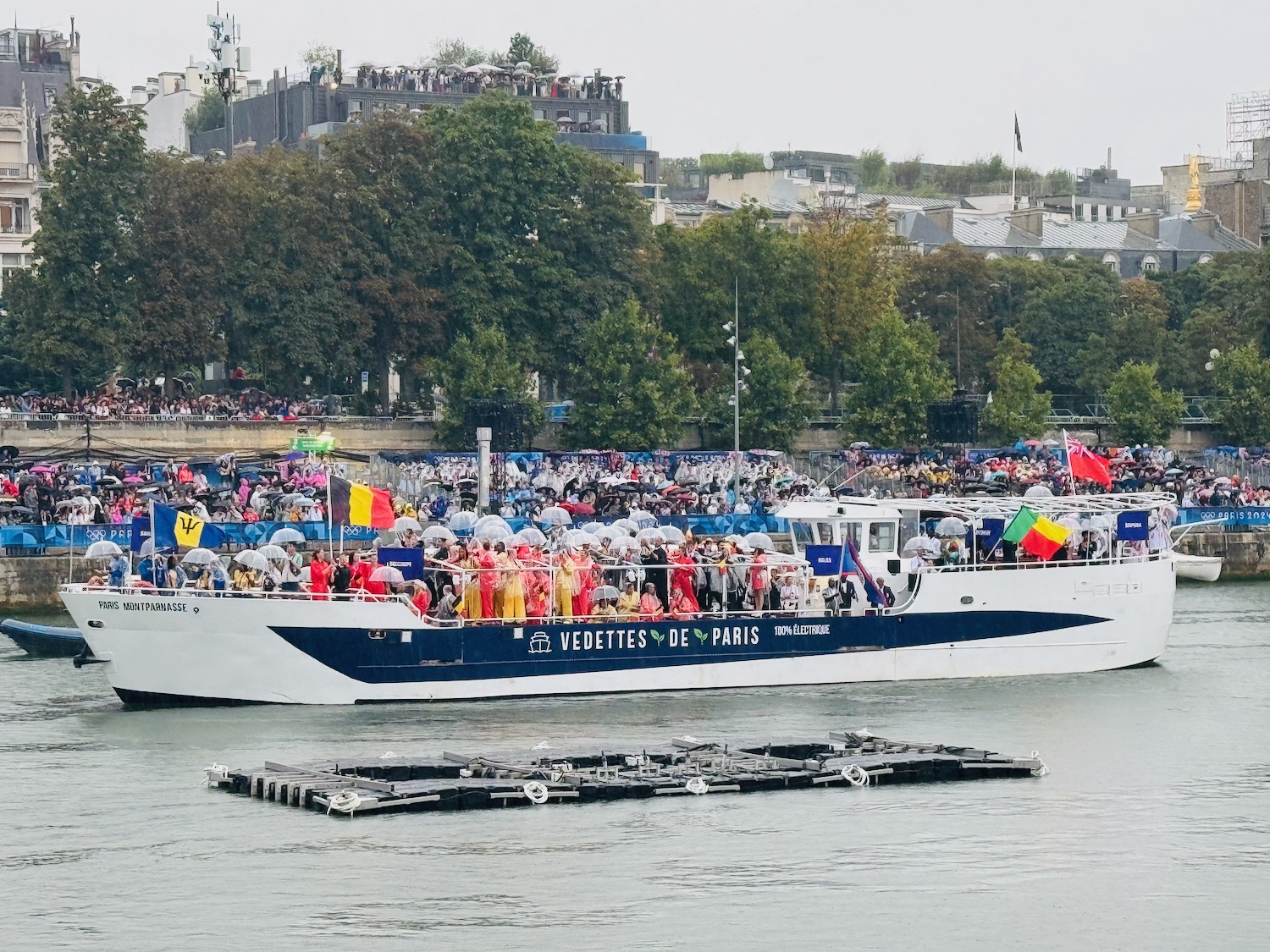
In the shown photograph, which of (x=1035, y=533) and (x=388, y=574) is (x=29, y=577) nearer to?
(x=388, y=574)

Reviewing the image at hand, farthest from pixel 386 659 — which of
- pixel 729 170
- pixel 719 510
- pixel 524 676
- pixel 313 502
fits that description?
pixel 729 170

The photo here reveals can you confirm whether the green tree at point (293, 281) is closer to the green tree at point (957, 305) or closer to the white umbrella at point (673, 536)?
the green tree at point (957, 305)

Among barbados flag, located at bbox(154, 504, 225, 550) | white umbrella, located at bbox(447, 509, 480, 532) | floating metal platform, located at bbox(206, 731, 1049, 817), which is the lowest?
floating metal platform, located at bbox(206, 731, 1049, 817)

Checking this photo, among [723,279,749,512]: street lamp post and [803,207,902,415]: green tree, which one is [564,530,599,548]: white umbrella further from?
[803,207,902,415]: green tree

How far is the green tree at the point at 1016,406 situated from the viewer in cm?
9544

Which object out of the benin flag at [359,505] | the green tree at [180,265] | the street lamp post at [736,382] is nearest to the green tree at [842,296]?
the street lamp post at [736,382]

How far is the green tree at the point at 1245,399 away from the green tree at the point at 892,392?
490 inches

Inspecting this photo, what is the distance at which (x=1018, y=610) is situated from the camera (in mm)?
50406

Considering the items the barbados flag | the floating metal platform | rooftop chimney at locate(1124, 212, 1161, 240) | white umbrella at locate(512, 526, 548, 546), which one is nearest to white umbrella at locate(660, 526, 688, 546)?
white umbrella at locate(512, 526, 548, 546)

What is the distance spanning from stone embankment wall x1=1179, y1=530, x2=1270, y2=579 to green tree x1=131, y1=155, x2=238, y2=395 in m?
34.2

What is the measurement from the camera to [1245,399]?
98.8 m

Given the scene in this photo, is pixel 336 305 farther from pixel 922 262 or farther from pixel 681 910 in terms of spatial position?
pixel 681 910

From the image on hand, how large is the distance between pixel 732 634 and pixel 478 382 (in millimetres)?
39538

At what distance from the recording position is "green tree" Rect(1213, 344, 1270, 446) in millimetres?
98438
